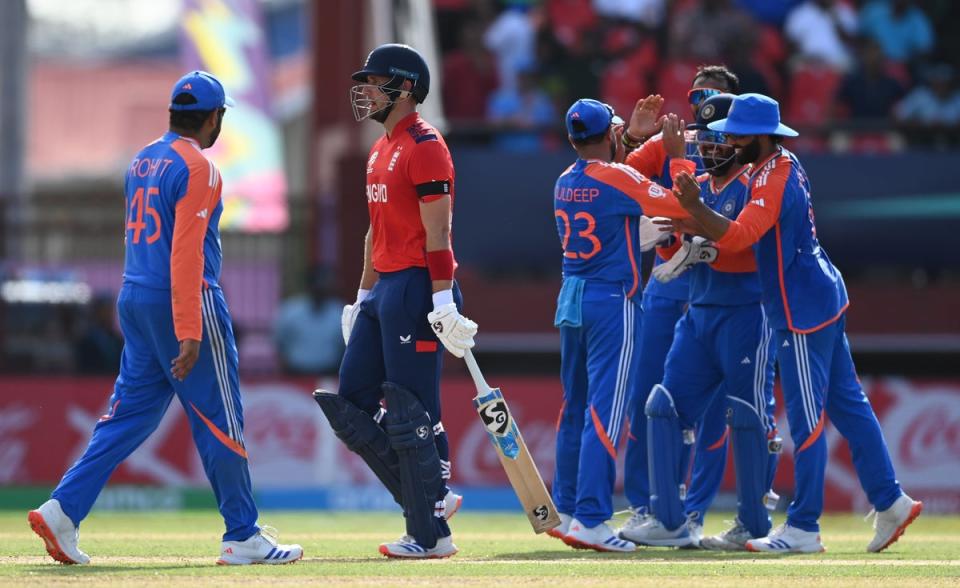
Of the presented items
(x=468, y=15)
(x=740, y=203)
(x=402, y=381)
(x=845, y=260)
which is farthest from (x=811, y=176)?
(x=402, y=381)

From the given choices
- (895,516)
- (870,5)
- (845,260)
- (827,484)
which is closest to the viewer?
(895,516)

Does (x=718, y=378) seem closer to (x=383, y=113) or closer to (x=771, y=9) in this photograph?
(x=383, y=113)

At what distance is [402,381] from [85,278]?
9.82 metres

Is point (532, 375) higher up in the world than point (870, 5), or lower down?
lower down

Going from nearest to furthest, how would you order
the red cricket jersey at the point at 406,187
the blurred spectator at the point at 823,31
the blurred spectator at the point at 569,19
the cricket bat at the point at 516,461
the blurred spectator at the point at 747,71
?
the red cricket jersey at the point at 406,187 < the cricket bat at the point at 516,461 < the blurred spectator at the point at 747,71 < the blurred spectator at the point at 569,19 < the blurred spectator at the point at 823,31

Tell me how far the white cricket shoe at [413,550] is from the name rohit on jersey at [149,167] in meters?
2.16

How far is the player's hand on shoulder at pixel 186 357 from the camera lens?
7.86 meters

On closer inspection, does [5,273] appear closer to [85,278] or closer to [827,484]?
[85,278]

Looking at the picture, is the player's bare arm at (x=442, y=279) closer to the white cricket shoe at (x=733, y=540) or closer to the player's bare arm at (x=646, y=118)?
the player's bare arm at (x=646, y=118)

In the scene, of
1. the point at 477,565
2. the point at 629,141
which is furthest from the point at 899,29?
the point at 477,565

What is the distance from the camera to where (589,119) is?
29.4 feet

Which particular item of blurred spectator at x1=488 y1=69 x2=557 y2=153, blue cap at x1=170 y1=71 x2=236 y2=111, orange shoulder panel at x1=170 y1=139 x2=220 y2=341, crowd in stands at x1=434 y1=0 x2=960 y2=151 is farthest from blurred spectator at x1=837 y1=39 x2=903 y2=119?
orange shoulder panel at x1=170 y1=139 x2=220 y2=341

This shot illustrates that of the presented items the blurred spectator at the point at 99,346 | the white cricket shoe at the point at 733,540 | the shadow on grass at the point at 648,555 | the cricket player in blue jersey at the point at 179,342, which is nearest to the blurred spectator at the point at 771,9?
the blurred spectator at the point at 99,346

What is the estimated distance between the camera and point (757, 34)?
1734 centimetres
